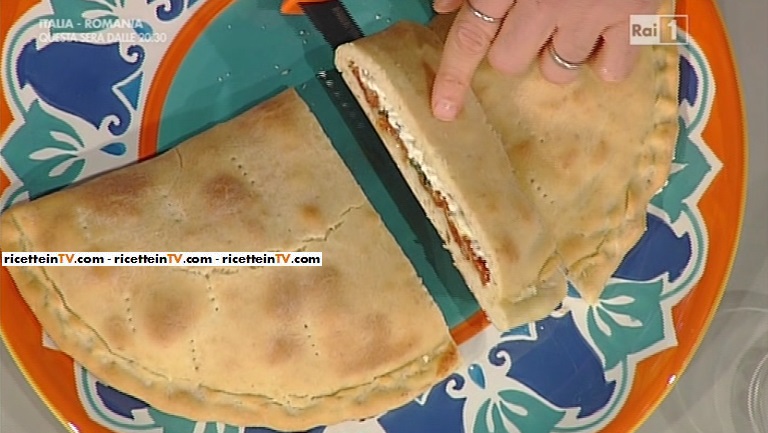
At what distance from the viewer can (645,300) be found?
200 cm

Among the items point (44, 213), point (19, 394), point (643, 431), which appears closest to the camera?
point (44, 213)

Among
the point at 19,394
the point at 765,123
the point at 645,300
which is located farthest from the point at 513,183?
the point at 19,394

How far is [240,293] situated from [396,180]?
50 cm

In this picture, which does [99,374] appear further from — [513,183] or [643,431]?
[643,431]

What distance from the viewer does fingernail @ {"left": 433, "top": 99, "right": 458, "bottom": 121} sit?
173 cm

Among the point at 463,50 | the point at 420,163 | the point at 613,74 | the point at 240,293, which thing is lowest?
the point at 240,293

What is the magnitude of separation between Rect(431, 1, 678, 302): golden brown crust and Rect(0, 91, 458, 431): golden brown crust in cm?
36

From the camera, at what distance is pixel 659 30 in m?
1.99

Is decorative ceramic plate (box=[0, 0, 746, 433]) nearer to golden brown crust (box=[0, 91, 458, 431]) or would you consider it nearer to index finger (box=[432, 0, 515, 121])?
golden brown crust (box=[0, 91, 458, 431])

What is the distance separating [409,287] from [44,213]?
812mm
